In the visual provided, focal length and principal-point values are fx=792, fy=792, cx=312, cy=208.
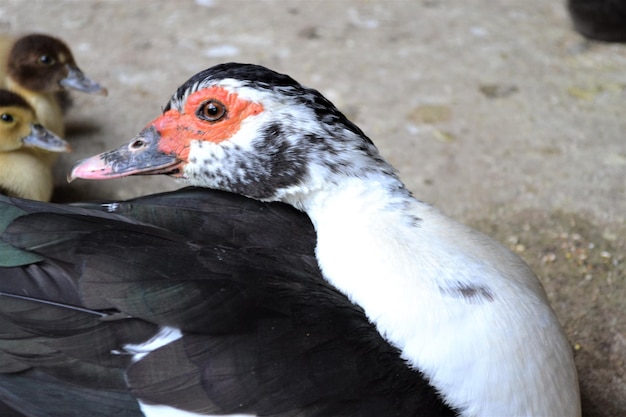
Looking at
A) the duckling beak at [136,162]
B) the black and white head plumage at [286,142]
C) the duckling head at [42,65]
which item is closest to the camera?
the black and white head plumage at [286,142]

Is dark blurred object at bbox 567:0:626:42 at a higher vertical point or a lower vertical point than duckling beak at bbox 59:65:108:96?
lower

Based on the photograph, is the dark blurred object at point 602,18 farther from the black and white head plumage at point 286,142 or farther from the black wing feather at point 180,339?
the black wing feather at point 180,339

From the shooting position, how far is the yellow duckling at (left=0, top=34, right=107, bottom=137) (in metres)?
3.54

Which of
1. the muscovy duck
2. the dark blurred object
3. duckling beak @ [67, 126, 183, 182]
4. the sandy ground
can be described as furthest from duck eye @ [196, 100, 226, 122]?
the dark blurred object

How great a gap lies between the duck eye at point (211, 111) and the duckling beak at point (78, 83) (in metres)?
1.73

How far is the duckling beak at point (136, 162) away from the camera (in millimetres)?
2186

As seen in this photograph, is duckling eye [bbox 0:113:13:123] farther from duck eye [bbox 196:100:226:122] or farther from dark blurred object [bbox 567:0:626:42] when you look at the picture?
dark blurred object [bbox 567:0:626:42]

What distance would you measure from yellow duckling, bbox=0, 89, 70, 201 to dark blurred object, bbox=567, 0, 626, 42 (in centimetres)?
303

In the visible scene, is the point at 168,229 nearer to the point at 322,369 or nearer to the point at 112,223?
the point at 112,223

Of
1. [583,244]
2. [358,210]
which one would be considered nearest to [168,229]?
[358,210]

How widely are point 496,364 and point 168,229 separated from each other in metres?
0.88

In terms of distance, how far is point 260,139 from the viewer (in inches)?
81.0

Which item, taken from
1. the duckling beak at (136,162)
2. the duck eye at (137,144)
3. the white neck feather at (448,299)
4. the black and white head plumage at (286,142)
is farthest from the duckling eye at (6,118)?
the white neck feather at (448,299)

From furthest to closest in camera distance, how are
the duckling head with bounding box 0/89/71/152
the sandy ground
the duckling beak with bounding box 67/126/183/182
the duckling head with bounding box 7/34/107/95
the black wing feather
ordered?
the duckling head with bounding box 7/34/107/95 → the duckling head with bounding box 0/89/71/152 → the sandy ground → the duckling beak with bounding box 67/126/183/182 → the black wing feather
